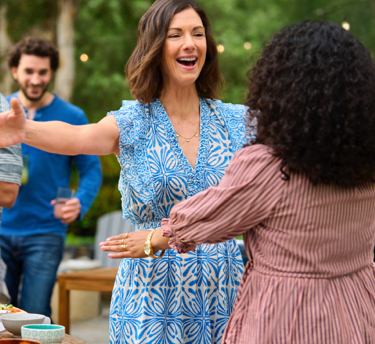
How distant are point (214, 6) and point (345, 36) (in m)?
10.6

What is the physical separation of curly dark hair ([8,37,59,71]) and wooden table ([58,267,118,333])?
5.17ft

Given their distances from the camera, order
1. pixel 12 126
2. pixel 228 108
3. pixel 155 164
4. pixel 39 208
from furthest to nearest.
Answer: pixel 39 208, pixel 228 108, pixel 155 164, pixel 12 126

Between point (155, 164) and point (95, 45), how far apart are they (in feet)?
28.9

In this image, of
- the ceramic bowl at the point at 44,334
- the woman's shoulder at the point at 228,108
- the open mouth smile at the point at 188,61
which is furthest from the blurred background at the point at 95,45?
the ceramic bowl at the point at 44,334

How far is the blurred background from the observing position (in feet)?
29.4

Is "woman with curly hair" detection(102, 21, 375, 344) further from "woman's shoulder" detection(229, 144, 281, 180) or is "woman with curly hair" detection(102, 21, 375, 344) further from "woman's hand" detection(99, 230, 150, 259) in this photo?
"woman's hand" detection(99, 230, 150, 259)

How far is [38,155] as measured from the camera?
3518 millimetres

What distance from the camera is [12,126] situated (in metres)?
1.52

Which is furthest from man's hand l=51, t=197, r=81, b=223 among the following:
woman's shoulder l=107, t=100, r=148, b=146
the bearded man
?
woman's shoulder l=107, t=100, r=148, b=146

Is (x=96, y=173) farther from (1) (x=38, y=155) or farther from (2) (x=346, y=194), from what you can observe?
(2) (x=346, y=194)

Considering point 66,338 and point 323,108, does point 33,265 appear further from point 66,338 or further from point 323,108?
point 323,108

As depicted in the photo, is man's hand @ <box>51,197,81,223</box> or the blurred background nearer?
man's hand @ <box>51,197,81,223</box>

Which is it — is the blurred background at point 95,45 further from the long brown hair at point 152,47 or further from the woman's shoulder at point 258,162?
the woman's shoulder at point 258,162

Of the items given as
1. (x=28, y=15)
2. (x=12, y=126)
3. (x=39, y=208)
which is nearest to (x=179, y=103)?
(x=12, y=126)
